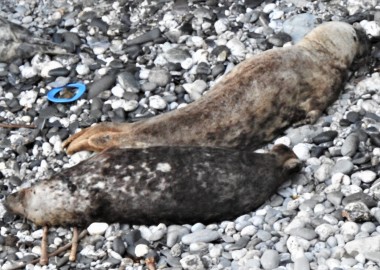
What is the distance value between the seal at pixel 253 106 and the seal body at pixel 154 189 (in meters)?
0.25

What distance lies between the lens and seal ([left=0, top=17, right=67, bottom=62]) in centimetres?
734

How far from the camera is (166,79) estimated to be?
6.80 m

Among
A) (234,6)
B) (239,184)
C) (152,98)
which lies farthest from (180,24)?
(239,184)

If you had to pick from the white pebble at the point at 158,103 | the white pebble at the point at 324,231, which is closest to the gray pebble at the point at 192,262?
the white pebble at the point at 324,231

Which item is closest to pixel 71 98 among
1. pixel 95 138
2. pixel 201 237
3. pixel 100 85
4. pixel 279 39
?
pixel 100 85

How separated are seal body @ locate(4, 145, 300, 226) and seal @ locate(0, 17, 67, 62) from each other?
1813mm

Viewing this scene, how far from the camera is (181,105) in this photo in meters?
6.56

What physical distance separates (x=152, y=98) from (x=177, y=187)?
1.18 meters

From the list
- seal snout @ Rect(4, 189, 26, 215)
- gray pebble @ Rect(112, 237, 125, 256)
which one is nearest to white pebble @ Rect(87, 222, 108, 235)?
gray pebble @ Rect(112, 237, 125, 256)

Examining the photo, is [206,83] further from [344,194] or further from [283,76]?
[344,194]

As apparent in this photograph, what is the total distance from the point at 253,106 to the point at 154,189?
949 mm

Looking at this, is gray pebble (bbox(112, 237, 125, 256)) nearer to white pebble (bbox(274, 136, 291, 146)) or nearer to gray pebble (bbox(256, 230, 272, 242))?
gray pebble (bbox(256, 230, 272, 242))

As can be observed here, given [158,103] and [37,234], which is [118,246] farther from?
[158,103]

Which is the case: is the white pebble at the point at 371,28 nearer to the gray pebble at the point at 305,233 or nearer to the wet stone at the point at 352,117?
the wet stone at the point at 352,117
